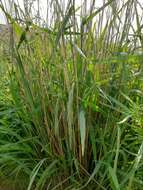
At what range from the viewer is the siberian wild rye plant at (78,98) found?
1370 mm

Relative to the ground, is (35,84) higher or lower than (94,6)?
lower

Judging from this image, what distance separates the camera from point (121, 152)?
1372mm

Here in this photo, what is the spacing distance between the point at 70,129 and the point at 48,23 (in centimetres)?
55

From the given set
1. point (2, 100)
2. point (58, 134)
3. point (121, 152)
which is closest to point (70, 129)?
point (58, 134)

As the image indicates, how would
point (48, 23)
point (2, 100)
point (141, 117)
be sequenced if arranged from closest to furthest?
1. point (141, 117)
2. point (48, 23)
3. point (2, 100)

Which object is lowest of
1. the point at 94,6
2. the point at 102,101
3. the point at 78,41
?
the point at 102,101

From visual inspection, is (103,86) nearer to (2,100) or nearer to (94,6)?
(94,6)

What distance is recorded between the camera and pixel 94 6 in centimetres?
144

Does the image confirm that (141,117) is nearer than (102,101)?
Yes

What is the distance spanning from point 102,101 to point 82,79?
0.12m

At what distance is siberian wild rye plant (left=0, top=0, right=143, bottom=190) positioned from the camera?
137 cm

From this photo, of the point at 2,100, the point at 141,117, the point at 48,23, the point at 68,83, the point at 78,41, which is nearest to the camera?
the point at 141,117

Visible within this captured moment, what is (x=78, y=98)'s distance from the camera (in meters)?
1.36

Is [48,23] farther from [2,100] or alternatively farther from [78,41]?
[2,100]
